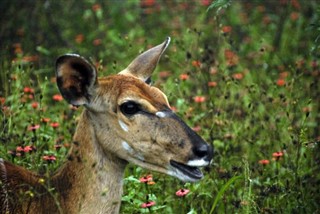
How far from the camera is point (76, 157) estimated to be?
16.5 ft

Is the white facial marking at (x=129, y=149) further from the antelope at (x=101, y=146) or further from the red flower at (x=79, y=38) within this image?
the red flower at (x=79, y=38)

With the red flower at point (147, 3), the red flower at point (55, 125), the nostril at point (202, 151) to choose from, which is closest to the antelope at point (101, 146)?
the nostril at point (202, 151)

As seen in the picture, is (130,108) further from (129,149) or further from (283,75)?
(283,75)

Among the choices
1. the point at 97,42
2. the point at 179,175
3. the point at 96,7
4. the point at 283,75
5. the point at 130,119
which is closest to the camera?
the point at 179,175

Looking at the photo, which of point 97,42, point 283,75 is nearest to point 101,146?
point 283,75

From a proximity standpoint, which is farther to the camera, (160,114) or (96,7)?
(96,7)

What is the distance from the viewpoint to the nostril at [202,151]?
15.6ft

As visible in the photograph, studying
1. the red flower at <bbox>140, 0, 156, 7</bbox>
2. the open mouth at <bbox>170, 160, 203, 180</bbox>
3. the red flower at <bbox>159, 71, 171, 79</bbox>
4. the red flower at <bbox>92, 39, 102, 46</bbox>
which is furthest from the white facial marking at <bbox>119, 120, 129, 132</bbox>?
the red flower at <bbox>140, 0, 156, 7</bbox>

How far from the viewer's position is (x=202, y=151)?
15.6ft

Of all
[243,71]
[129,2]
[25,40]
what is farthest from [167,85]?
[129,2]

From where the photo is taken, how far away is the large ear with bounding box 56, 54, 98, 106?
5.04 metres

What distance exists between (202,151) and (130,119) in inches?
19.1

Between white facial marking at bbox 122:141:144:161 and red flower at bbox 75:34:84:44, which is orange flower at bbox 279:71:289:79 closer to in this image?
red flower at bbox 75:34:84:44

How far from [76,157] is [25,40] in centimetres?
450
